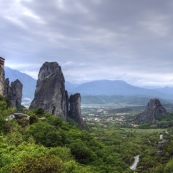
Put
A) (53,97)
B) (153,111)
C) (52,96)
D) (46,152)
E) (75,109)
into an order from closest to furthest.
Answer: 1. (46,152)
2. (53,97)
3. (52,96)
4. (75,109)
5. (153,111)

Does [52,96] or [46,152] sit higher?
[52,96]

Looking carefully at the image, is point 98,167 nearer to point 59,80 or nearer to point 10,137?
point 10,137

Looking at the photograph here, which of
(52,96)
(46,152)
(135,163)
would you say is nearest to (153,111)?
(52,96)

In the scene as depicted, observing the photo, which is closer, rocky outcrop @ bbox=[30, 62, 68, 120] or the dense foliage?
the dense foliage

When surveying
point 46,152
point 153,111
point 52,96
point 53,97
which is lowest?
point 153,111

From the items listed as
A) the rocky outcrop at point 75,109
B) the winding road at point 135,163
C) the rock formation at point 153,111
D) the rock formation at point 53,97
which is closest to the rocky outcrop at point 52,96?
the rock formation at point 53,97

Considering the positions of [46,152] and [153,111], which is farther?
[153,111]

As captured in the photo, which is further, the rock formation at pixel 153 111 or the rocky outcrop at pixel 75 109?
the rock formation at pixel 153 111

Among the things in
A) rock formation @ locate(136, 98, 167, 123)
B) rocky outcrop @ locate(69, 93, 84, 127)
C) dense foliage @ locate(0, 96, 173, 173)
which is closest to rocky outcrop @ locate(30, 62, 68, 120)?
rocky outcrop @ locate(69, 93, 84, 127)

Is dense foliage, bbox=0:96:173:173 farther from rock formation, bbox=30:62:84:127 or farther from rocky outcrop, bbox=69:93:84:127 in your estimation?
rocky outcrop, bbox=69:93:84:127

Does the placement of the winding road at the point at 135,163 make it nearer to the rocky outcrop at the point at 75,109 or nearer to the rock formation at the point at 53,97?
the rock formation at the point at 53,97

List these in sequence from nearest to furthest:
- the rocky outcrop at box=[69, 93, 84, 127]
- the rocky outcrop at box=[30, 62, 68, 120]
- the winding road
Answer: the winding road, the rocky outcrop at box=[30, 62, 68, 120], the rocky outcrop at box=[69, 93, 84, 127]

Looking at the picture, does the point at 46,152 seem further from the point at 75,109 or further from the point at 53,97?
the point at 75,109

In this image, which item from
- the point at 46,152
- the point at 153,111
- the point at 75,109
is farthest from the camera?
the point at 153,111
